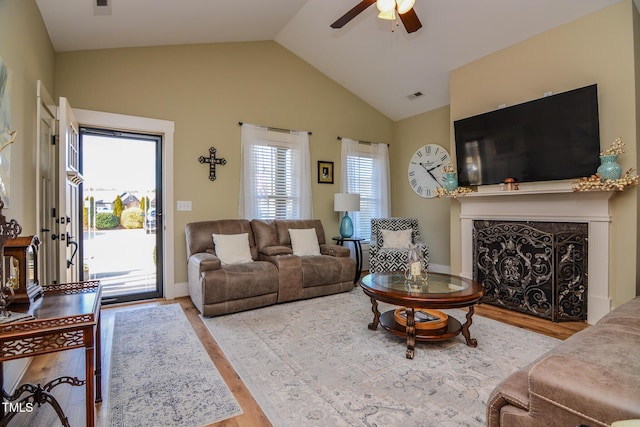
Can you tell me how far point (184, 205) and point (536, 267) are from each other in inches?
163

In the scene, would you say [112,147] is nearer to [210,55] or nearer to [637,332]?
[210,55]

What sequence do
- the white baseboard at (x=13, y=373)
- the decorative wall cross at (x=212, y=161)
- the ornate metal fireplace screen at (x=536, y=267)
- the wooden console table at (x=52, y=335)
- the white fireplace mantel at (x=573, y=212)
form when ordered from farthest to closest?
the decorative wall cross at (x=212, y=161) < the ornate metal fireplace screen at (x=536, y=267) < the white fireplace mantel at (x=573, y=212) < the white baseboard at (x=13, y=373) < the wooden console table at (x=52, y=335)

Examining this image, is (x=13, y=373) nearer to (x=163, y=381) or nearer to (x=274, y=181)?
(x=163, y=381)

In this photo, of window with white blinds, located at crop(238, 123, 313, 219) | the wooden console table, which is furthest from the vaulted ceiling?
the wooden console table

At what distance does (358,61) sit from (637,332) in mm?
4392

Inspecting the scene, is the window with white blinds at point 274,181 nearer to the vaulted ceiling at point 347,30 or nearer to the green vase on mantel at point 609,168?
the vaulted ceiling at point 347,30

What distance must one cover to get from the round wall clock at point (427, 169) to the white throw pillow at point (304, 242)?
220 centimetres

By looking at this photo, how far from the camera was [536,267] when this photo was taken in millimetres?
3365

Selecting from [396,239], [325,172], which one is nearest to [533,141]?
[396,239]

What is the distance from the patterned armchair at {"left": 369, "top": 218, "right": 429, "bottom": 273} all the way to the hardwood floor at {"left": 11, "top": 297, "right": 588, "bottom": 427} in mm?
1122

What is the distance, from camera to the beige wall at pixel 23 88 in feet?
6.63

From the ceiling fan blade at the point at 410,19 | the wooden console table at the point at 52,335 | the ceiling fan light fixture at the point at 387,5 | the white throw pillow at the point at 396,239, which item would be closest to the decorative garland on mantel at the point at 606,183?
the ceiling fan blade at the point at 410,19

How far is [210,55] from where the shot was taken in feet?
14.0


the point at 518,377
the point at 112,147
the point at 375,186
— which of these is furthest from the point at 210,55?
the point at 518,377
